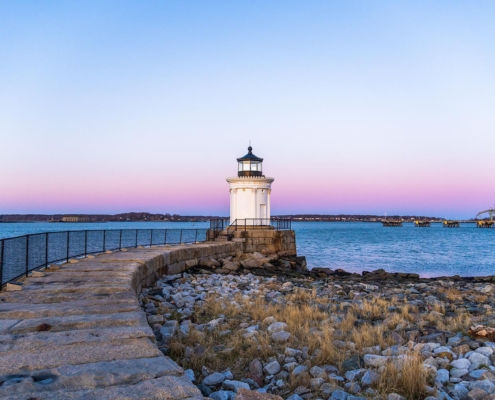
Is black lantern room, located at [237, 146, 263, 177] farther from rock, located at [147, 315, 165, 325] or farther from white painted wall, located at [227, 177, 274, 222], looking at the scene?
rock, located at [147, 315, 165, 325]

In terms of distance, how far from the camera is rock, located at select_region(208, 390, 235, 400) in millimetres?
4621

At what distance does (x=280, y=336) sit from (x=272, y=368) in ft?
4.19

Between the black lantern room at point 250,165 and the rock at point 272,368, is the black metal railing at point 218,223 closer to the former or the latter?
the black lantern room at point 250,165

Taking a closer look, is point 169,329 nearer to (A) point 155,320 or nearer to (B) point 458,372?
(A) point 155,320

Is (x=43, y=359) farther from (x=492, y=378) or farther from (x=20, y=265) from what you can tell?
(x=20, y=265)

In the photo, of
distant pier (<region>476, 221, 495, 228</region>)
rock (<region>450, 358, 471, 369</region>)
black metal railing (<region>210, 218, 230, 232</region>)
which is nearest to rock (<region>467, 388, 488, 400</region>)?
rock (<region>450, 358, 471, 369</region>)

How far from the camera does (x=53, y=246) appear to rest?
11.0m

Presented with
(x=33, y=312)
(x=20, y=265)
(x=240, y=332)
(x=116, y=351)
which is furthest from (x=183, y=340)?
(x=20, y=265)

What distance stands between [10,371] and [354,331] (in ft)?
16.9

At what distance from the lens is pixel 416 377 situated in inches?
199

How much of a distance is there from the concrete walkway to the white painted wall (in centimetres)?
1760

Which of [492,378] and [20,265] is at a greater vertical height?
[20,265]

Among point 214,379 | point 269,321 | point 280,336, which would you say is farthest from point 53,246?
point 214,379

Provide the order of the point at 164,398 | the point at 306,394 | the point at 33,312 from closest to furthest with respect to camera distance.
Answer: the point at 164,398, the point at 306,394, the point at 33,312
